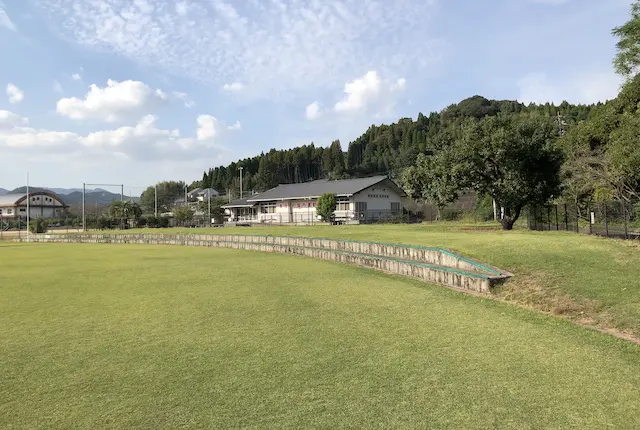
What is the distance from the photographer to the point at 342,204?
44.7 meters

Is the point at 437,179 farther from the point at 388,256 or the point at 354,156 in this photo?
the point at 354,156

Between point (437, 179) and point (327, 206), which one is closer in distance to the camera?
point (437, 179)

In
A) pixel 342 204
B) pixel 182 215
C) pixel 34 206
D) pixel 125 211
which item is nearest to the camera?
pixel 342 204

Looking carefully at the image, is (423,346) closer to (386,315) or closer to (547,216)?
(386,315)

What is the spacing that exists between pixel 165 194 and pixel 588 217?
94831 mm

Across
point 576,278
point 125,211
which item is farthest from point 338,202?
point 576,278

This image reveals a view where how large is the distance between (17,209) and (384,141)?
260 feet

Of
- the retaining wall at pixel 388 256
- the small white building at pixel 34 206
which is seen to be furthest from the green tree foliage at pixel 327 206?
the small white building at pixel 34 206

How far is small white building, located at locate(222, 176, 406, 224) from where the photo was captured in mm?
44000

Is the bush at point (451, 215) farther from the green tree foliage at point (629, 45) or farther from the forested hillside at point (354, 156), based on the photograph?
the forested hillside at point (354, 156)

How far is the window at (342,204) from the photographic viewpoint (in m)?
44.2

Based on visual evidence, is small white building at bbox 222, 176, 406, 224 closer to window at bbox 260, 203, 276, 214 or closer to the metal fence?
window at bbox 260, 203, 276, 214

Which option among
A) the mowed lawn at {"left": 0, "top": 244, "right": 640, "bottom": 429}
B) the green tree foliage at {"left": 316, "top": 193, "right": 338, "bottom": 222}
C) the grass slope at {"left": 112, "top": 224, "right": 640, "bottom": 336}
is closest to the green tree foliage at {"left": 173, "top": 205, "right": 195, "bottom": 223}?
→ the green tree foliage at {"left": 316, "top": 193, "right": 338, "bottom": 222}

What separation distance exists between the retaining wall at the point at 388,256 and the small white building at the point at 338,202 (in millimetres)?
18849
